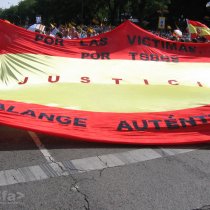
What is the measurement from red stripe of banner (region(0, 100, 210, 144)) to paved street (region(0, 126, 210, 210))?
157mm

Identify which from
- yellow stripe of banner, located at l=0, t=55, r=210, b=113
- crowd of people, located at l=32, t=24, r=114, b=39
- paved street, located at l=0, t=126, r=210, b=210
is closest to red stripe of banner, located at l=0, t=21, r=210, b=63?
yellow stripe of banner, located at l=0, t=55, r=210, b=113

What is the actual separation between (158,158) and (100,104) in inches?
66.4

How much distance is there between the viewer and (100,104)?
6.76 metres

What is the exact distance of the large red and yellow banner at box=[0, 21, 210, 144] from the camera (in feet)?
19.3

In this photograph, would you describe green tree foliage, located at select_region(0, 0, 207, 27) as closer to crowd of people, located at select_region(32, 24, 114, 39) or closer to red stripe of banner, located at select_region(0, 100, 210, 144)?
crowd of people, located at select_region(32, 24, 114, 39)

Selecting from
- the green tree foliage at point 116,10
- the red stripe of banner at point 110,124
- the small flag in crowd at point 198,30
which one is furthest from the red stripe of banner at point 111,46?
the green tree foliage at point 116,10

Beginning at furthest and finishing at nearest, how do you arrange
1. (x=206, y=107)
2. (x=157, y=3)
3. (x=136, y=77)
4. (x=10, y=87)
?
(x=157, y=3), (x=136, y=77), (x=10, y=87), (x=206, y=107)

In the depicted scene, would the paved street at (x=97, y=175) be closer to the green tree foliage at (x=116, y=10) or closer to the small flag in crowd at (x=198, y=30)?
the small flag in crowd at (x=198, y=30)

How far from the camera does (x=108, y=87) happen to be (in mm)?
7758

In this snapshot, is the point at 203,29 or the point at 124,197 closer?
the point at 124,197

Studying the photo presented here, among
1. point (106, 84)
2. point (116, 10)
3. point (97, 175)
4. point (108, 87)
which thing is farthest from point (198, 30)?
point (116, 10)

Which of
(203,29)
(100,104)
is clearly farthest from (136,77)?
(203,29)

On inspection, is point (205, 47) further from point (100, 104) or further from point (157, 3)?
point (157, 3)

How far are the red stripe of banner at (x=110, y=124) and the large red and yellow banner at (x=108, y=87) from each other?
1 cm
